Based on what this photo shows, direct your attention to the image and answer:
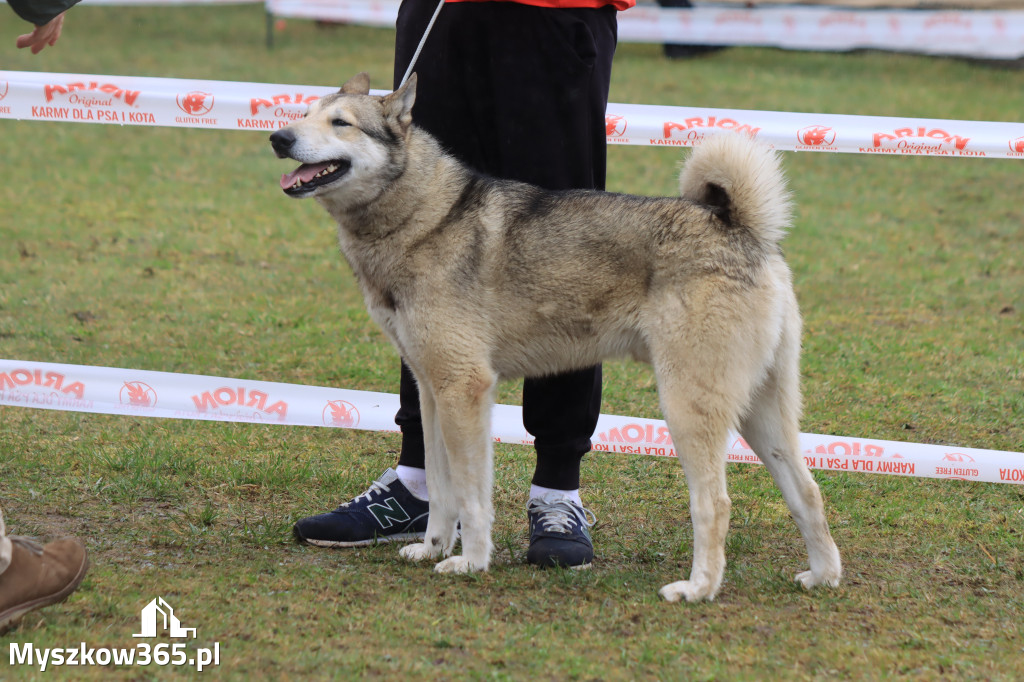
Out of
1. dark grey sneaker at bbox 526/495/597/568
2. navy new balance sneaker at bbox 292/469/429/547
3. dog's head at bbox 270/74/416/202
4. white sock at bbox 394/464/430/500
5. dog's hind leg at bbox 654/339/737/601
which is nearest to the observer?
dog's hind leg at bbox 654/339/737/601

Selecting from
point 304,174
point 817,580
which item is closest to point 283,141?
point 304,174

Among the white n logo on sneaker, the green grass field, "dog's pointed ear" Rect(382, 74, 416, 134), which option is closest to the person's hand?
"dog's pointed ear" Rect(382, 74, 416, 134)

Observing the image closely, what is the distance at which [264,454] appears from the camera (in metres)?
4.44

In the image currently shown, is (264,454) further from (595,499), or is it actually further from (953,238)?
(953,238)

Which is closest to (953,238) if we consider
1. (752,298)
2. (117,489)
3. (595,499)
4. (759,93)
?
(759,93)

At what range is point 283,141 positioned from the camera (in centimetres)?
321

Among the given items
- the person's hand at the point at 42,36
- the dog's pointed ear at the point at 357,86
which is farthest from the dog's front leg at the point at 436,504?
the person's hand at the point at 42,36

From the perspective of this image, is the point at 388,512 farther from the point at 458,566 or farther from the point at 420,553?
the point at 458,566

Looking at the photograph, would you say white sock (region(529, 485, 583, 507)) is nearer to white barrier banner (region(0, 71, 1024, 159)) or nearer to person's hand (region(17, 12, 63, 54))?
white barrier banner (region(0, 71, 1024, 159))

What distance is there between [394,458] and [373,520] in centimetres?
83

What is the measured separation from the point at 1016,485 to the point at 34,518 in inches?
147

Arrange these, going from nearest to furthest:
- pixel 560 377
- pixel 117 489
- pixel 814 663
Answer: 1. pixel 814 663
2. pixel 560 377
3. pixel 117 489

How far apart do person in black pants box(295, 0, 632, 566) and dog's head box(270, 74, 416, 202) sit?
0.29 metres

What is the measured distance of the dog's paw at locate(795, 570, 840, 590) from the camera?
3.31 meters
